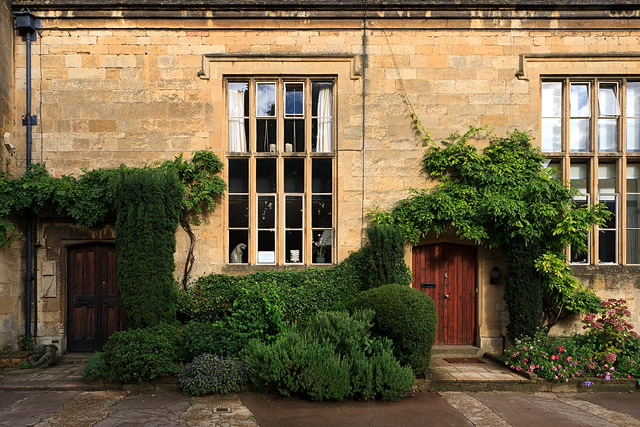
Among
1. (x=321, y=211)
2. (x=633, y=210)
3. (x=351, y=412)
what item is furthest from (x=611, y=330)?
(x=321, y=211)

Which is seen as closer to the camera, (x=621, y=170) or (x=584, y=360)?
(x=584, y=360)

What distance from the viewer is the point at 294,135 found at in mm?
8523

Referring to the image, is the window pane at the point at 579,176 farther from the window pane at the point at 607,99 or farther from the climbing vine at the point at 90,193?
the climbing vine at the point at 90,193

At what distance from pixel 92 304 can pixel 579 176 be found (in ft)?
31.5

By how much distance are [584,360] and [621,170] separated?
12.5 ft

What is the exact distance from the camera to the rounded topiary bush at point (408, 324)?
6.27 meters

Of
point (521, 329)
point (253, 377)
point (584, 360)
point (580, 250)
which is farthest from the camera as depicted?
point (580, 250)

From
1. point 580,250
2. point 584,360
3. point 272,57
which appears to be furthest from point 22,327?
point 580,250

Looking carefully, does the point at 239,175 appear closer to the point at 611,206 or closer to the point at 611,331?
the point at 611,331

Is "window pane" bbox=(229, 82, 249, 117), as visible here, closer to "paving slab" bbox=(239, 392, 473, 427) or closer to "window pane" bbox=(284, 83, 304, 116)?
"window pane" bbox=(284, 83, 304, 116)

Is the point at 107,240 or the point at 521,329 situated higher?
the point at 107,240

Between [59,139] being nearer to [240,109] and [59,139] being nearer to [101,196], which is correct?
[101,196]

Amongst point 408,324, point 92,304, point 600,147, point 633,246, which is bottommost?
point 92,304

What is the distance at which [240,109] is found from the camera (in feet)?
27.9
